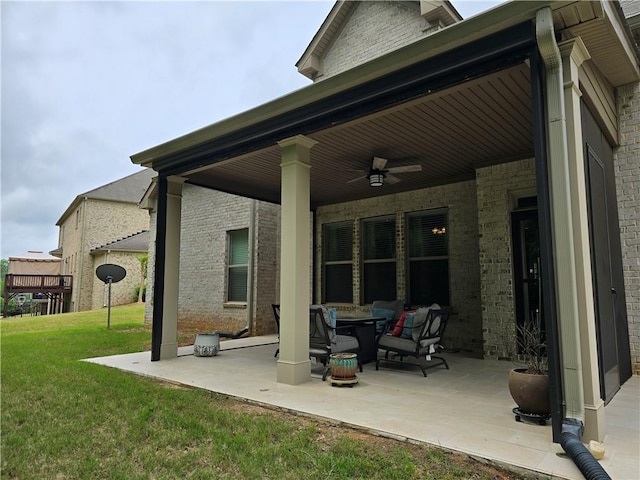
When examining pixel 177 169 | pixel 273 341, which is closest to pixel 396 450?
pixel 177 169

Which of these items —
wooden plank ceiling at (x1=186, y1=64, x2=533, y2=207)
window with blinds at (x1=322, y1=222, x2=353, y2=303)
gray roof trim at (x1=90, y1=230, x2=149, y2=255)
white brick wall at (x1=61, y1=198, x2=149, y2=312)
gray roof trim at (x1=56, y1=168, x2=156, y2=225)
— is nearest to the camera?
wooden plank ceiling at (x1=186, y1=64, x2=533, y2=207)

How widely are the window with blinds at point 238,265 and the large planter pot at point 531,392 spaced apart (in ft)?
24.1

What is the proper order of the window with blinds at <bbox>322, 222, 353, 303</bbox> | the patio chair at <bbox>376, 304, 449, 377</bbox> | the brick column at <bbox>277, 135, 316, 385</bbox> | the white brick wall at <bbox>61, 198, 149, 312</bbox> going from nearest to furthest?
1. the brick column at <bbox>277, 135, 316, 385</bbox>
2. the patio chair at <bbox>376, 304, 449, 377</bbox>
3. the window with blinds at <bbox>322, 222, 353, 303</bbox>
4. the white brick wall at <bbox>61, 198, 149, 312</bbox>

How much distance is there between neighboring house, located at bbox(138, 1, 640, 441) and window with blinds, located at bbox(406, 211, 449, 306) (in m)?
0.03

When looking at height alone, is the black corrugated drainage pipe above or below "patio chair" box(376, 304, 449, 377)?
below

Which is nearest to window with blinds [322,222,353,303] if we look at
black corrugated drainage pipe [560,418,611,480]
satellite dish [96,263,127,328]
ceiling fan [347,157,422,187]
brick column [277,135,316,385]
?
ceiling fan [347,157,422,187]

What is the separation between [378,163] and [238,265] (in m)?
5.37

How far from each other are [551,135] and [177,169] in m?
5.02

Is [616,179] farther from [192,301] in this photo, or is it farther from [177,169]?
[192,301]

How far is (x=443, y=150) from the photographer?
19.6 ft

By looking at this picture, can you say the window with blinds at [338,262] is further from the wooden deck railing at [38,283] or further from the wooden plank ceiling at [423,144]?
the wooden deck railing at [38,283]

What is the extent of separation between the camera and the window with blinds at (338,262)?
9000mm

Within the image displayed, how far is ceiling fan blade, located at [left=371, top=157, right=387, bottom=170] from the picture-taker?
588 cm

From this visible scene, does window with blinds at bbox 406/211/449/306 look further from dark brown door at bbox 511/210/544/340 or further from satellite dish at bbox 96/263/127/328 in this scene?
satellite dish at bbox 96/263/127/328
